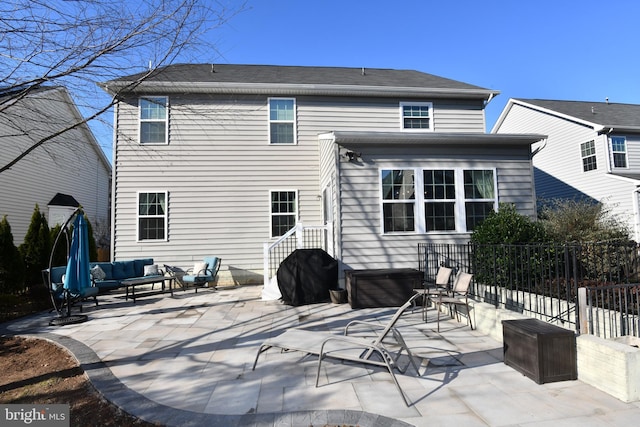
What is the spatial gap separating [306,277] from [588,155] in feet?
46.6

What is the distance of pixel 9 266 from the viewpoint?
8.73 metres

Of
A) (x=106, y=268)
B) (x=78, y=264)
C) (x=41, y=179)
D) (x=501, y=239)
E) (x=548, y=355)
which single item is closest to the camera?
(x=548, y=355)

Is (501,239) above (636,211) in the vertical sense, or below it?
below

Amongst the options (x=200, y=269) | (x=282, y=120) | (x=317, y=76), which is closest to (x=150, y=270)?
(x=200, y=269)

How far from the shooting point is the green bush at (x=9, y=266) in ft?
28.3

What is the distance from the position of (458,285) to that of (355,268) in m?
2.73

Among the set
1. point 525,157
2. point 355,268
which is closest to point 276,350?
point 355,268

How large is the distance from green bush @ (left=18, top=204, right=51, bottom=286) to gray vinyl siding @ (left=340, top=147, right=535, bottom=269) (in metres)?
9.41

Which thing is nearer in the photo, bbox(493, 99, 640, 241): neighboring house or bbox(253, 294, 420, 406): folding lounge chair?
bbox(253, 294, 420, 406): folding lounge chair

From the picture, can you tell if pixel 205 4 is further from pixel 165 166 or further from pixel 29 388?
pixel 165 166

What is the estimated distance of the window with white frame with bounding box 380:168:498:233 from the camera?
8.19 metres

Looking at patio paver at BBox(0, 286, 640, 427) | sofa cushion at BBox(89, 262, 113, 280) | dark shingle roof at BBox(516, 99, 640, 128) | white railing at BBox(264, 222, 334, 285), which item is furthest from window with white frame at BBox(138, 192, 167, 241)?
dark shingle roof at BBox(516, 99, 640, 128)

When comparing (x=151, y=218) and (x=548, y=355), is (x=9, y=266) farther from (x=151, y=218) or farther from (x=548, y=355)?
(x=548, y=355)

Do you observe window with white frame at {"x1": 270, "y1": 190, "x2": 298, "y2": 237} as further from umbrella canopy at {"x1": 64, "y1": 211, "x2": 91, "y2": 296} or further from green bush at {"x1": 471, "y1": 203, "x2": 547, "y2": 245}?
green bush at {"x1": 471, "y1": 203, "x2": 547, "y2": 245}
